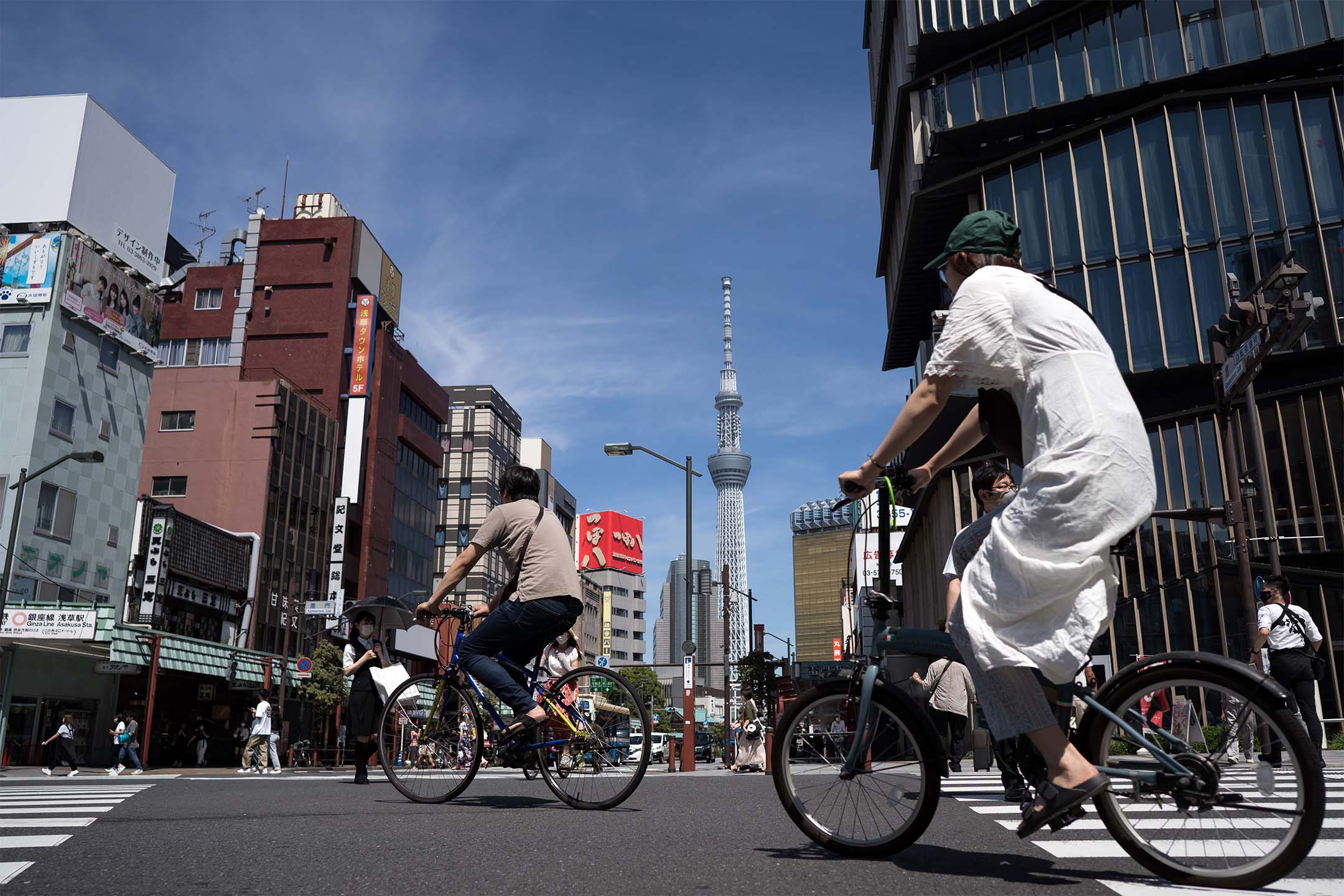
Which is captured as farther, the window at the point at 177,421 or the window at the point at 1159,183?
the window at the point at 177,421

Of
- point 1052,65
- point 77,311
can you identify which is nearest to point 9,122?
point 77,311

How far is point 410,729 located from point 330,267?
63.7m

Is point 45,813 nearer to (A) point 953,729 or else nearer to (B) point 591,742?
(B) point 591,742

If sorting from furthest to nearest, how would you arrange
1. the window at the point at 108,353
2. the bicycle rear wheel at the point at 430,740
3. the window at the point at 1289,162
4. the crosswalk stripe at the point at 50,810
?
1. the window at the point at 108,353
2. the window at the point at 1289,162
3. the bicycle rear wheel at the point at 430,740
4. the crosswalk stripe at the point at 50,810

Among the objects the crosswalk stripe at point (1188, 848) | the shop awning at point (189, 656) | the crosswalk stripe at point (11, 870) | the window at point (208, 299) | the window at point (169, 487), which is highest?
the window at point (208, 299)

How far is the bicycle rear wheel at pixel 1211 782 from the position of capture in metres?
2.65

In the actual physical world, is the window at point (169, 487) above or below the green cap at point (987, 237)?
above

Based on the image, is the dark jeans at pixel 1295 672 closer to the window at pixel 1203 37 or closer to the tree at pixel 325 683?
the window at pixel 1203 37

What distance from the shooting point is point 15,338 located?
1516 inches

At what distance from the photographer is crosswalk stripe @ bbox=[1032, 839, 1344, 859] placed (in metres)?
2.71

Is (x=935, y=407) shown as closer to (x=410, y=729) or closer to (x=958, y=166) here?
(x=410, y=729)

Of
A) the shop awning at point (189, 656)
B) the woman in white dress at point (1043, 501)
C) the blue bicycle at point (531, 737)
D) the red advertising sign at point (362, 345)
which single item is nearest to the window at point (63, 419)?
the shop awning at point (189, 656)

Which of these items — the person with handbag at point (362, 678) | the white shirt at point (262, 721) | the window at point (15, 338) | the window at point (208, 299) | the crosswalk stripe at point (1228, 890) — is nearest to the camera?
the crosswalk stripe at point (1228, 890)

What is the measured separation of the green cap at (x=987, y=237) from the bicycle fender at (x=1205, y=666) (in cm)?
128
